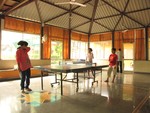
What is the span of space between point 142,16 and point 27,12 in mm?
7572

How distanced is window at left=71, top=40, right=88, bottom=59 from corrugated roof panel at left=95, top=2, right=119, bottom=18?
3.62 m

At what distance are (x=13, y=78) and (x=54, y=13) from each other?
16.1ft

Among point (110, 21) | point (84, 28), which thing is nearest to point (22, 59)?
point (110, 21)

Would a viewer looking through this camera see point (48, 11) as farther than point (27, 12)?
Yes

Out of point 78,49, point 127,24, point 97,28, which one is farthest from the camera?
point 78,49

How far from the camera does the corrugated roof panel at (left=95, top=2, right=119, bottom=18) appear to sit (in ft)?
34.7

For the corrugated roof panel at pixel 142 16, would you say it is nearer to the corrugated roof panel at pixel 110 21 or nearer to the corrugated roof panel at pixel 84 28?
the corrugated roof panel at pixel 110 21

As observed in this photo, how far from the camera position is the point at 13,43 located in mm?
9531

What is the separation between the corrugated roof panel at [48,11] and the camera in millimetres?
9320

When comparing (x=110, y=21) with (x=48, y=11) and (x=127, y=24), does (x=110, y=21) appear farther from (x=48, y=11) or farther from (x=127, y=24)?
(x=48, y=11)

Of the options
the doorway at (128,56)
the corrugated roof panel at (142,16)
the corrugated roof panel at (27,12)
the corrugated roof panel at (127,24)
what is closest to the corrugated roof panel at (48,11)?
the corrugated roof panel at (27,12)

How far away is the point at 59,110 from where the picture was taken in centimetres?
372

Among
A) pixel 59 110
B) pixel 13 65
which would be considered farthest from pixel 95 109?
pixel 13 65

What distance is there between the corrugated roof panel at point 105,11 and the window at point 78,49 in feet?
11.9
